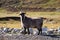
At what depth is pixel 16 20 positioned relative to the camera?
37.4 m

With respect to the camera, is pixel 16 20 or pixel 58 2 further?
pixel 58 2

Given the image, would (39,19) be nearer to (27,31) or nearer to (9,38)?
(27,31)

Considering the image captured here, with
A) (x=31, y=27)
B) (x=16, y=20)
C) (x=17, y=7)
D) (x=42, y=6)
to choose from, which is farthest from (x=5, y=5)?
(x=31, y=27)

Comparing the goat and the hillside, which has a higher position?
the hillside

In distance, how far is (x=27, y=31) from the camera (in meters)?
16.1

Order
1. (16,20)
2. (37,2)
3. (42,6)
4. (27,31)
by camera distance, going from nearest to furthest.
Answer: (27,31) → (16,20) → (42,6) → (37,2)

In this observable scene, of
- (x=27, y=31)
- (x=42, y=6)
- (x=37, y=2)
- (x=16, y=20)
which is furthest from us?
(x=37, y=2)

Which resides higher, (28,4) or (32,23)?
(28,4)

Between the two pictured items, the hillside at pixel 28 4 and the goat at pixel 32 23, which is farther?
the hillside at pixel 28 4

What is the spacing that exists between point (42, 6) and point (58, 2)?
14.0 ft

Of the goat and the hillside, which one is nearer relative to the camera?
the goat

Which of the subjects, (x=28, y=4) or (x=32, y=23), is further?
(x=28, y=4)

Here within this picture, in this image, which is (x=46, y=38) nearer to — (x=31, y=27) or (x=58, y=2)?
(x=31, y=27)

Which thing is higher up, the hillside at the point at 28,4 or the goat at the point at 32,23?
the hillside at the point at 28,4
